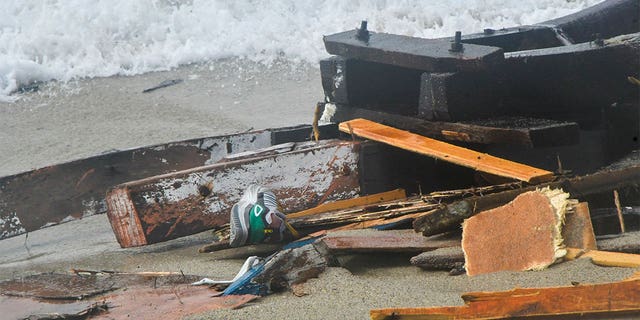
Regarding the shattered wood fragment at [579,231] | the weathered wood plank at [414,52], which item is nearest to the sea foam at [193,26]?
the weathered wood plank at [414,52]

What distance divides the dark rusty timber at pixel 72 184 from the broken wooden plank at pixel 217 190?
0.57 metres

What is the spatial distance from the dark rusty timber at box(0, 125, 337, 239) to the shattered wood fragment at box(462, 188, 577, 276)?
75.2 inches

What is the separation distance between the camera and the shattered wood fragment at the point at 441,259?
3.39m

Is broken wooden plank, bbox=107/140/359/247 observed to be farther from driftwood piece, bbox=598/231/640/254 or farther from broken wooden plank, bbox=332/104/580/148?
driftwood piece, bbox=598/231/640/254

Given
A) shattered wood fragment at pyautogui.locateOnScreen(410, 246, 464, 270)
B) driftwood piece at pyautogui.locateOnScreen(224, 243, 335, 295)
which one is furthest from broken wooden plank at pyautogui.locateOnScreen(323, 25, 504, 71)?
driftwood piece at pyautogui.locateOnScreen(224, 243, 335, 295)

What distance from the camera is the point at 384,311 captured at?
2.58 meters

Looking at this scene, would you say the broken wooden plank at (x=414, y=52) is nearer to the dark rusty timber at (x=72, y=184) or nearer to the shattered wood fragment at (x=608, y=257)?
the dark rusty timber at (x=72, y=184)

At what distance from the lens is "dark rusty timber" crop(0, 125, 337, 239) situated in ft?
15.2

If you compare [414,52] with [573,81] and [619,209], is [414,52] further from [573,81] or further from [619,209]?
[619,209]

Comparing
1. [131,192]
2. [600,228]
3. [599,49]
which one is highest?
[599,49]

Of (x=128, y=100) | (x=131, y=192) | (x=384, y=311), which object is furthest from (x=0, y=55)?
(x=384, y=311)

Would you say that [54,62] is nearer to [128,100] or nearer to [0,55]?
[0,55]

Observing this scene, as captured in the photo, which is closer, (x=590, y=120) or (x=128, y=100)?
(x=590, y=120)

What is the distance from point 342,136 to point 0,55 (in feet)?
22.8
